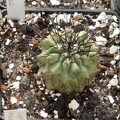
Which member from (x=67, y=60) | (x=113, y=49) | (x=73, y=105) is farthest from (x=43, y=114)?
(x=113, y=49)

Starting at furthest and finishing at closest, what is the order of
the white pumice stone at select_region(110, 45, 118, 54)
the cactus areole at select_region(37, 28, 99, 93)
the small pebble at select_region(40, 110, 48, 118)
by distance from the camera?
1. the white pumice stone at select_region(110, 45, 118, 54)
2. the small pebble at select_region(40, 110, 48, 118)
3. the cactus areole at select_region(37, 28, 99, 93)

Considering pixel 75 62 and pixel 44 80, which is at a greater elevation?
pixel 75 62

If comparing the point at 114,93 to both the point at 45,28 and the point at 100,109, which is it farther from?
the point at 45,28

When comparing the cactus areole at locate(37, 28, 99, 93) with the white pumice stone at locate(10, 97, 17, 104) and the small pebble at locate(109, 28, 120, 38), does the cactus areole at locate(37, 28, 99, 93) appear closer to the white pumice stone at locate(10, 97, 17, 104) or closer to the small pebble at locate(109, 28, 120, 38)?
the white pumice stone at locate(10, 97, 17, 104)

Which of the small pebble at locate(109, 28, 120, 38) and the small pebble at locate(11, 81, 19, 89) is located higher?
the small pebble at locate(109, 28, 120, 38)

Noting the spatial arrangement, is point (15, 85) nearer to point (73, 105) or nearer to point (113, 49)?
point (73, 105)

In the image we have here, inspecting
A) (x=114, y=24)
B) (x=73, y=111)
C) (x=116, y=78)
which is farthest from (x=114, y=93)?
(x=114, y=24)

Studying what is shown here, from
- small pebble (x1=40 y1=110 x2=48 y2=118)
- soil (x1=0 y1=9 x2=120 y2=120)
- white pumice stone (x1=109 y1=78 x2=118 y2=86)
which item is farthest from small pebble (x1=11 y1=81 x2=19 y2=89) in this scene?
white pumice stone (x1=109 y1=78 x2=118 y2=86)
